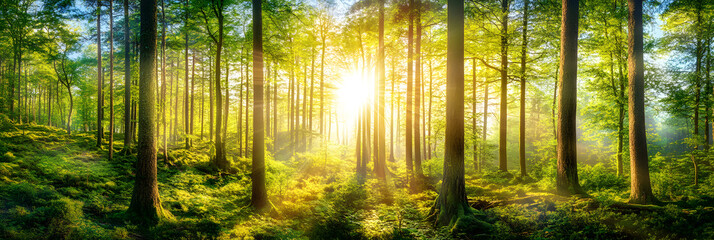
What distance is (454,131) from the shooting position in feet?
21.1

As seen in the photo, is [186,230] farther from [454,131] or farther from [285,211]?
[454,131]

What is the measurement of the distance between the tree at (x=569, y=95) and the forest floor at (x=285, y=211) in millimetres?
666

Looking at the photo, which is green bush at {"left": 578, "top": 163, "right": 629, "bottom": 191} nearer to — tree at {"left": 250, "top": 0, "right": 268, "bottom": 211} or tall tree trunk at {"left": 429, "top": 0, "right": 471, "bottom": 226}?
tall tree trunk at {"left": 429, "top": 0, "right": 471, "bottom": 226}

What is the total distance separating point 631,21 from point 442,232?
26.1 ft

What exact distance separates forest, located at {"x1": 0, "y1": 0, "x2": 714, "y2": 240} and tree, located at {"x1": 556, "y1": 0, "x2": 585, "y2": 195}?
0.13 ft

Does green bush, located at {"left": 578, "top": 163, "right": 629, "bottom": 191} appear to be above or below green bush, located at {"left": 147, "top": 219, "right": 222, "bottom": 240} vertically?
above

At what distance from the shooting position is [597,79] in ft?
44.7

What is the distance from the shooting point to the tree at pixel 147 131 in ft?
20.6

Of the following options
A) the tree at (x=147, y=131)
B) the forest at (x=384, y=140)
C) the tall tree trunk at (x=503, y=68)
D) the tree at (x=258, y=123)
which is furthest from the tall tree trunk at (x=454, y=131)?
the tree at (x=147, y=131)

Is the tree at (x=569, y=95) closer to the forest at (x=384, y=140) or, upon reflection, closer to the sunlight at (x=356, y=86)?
the forest at (x=384, y=140)

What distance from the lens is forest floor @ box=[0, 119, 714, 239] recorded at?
4.61 metres

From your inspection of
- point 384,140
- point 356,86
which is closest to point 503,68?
point 384,140

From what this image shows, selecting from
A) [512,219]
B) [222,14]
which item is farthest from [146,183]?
[222,14]

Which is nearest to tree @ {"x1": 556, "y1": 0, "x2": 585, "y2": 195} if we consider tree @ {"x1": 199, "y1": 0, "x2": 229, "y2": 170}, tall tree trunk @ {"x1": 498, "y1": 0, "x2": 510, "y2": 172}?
tall tree trunk @ {"x1": 498, "y1": 0, "x2": 510, "y2": 172}
